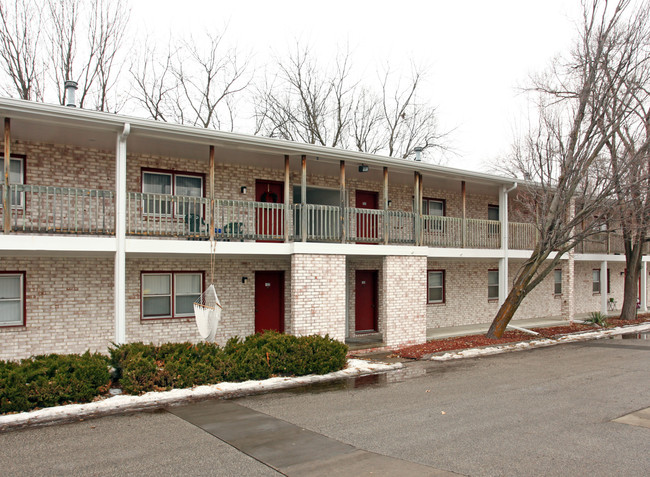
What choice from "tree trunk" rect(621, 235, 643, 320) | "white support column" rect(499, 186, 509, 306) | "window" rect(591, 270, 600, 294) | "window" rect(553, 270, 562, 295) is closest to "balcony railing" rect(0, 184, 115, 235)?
"white support column" rect(499, 186, 509, 306)

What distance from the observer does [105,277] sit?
1241 centimetres

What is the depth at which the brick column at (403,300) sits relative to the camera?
14398 millimetres

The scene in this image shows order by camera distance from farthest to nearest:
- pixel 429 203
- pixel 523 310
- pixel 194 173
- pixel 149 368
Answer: pixel 523 310
pixel 429 203
pixel 194 173
pixel 149 368

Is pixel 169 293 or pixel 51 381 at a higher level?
pixel 169 293

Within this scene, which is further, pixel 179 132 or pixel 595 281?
pixel 595 281

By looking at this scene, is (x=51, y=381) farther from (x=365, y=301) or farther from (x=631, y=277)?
(x=631, y=277)

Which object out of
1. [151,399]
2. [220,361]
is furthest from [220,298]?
[151,399]

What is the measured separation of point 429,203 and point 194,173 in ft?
28.3

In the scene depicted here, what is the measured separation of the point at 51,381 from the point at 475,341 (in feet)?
36.6

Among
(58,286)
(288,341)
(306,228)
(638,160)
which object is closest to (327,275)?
(306,228)

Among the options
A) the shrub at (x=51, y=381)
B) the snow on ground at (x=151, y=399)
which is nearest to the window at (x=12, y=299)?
the shrub at (x=51, y=381)

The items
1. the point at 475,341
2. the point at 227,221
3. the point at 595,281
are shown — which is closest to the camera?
the point at 227,221

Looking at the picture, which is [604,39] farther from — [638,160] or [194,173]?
[194,173]

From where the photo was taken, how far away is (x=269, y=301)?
49.0 feet
